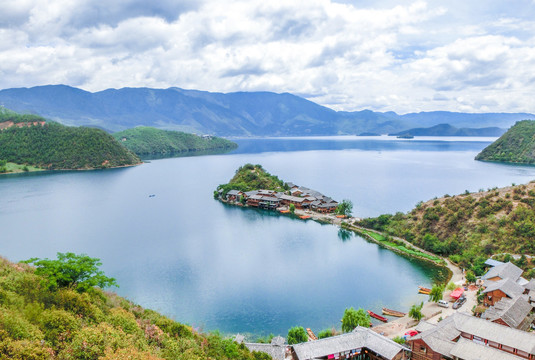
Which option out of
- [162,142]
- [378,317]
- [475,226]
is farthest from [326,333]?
[162,142]

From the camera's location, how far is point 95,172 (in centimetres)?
9219

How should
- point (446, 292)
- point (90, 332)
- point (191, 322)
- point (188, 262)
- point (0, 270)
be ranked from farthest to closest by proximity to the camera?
point (188, 262), point (446, 292), point (191, 322), point (0, 270), point (90, 332)

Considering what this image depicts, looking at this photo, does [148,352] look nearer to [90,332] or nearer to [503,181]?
[90,332]

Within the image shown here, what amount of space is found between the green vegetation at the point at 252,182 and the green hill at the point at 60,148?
54.6 meters

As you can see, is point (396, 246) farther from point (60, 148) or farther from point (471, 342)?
point (60, 148)

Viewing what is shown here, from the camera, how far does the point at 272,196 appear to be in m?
56.4

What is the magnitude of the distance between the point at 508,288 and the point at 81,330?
23.1m

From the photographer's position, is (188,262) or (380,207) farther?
(380,207)

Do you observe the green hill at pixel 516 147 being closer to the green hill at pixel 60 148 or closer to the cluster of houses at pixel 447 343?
the cluster of houses at pixel 447 343

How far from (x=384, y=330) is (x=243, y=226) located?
2669 centimetres

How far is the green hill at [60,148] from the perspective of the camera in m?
98.4

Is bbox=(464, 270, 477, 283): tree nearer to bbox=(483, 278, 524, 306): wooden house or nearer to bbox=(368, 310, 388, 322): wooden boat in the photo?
bbox=(483, 278, 524, 306): wooden house

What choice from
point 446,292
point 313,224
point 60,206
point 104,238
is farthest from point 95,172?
point 446,292

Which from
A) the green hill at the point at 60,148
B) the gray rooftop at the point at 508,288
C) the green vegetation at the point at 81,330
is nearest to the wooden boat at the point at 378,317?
the gray rooftop at the point at 508,288
